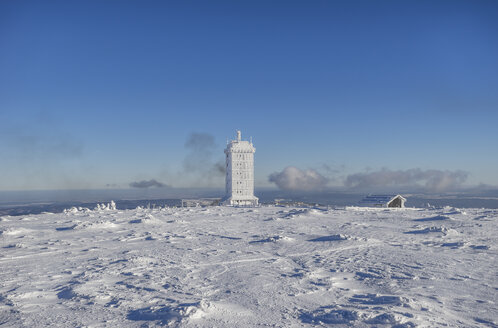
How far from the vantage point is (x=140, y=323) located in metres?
8.61

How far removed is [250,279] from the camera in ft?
40.2

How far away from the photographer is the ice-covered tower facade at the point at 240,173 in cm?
5825

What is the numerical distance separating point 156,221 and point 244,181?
3204cm

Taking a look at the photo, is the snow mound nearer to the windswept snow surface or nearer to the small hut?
the windswept snow surface

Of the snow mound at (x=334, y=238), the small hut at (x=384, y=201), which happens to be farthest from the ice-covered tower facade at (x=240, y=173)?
the snow mound at (x=334, y=238)

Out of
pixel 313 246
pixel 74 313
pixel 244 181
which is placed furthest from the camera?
pixel 244 181

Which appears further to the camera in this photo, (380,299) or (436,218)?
(436,218)

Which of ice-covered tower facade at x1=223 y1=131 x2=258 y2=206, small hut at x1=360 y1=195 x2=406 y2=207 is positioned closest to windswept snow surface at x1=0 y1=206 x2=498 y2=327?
small hut at x1=360 y1=195 x2=406 y2=207

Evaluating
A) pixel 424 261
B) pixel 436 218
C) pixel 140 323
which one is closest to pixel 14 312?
pixel 140 323

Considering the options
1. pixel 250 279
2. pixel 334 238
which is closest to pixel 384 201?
pixel 334 238

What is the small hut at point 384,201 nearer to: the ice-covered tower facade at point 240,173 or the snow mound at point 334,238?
the ice-covered tower facade at point 240,173

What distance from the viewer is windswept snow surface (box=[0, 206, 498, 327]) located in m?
8.90

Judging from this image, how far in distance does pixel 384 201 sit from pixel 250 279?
37.2m

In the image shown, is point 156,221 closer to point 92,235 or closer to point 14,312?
point 92,235
